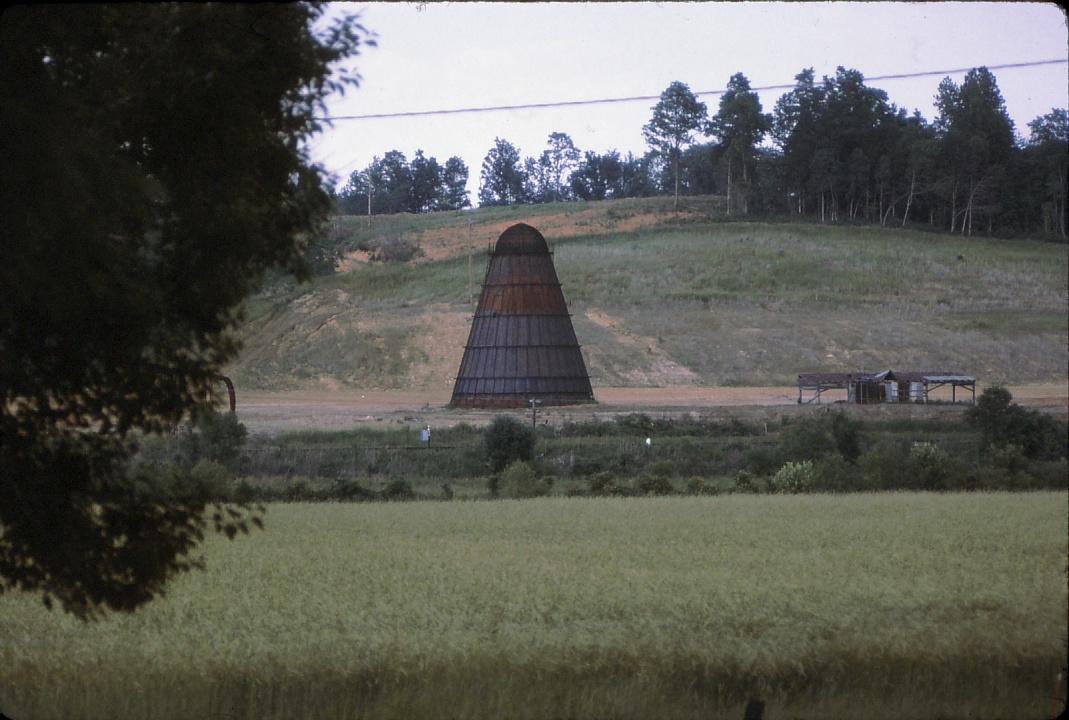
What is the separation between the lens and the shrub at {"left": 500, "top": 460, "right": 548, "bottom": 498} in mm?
25016

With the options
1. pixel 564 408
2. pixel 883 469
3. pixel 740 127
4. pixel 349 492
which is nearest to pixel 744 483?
pixel 883 469

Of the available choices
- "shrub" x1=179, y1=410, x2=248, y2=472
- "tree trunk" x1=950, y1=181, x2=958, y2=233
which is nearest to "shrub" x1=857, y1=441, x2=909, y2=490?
"shrub" x1=179, y1=410, x2=248, y2=472

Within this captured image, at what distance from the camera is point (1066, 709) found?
746 cm

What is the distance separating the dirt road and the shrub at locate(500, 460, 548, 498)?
945 centimetres

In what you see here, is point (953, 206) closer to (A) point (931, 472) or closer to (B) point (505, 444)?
(B) point (505, 444)

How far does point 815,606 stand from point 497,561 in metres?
4.25

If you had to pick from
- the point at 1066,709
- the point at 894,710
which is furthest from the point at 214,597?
the point at 1066,709

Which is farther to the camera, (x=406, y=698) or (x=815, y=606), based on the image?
(x=815, y=606)

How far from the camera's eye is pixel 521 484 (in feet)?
83.0

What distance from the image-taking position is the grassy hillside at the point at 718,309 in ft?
186

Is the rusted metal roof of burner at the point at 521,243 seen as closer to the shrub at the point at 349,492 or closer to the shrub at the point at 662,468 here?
the shrub at the point at 662,468

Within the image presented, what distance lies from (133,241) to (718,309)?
6056 centimetres

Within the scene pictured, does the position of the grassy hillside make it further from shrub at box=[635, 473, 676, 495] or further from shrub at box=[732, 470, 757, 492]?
shrub at box=[635, 473, 676, 495]

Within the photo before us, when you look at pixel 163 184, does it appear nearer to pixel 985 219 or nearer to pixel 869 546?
pixel 869 546
